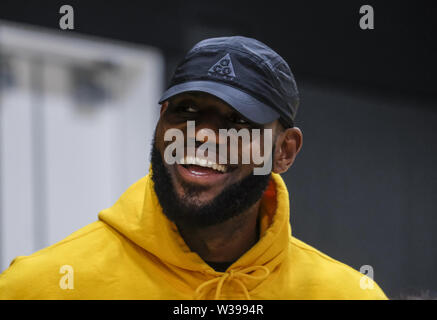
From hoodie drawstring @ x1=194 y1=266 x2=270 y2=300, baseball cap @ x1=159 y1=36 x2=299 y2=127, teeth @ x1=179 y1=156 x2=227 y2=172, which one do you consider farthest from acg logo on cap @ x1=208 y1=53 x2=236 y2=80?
hoodie drawstring @ x1=194 y1=266 x2=270 y2=300

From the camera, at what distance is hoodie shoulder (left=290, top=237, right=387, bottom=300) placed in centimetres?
117

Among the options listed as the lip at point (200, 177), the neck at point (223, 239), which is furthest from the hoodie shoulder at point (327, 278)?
the lip at point (200, 177)

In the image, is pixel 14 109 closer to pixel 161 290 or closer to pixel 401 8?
pixel 161 290

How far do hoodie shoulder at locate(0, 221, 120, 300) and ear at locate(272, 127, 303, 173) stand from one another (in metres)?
0.41

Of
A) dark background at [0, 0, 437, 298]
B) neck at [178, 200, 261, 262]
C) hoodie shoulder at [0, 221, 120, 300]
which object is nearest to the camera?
hoodie shoulder at [0, 221, 120, 300]

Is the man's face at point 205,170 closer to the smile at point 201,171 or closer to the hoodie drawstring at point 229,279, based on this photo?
Result: the smile at point 201,171

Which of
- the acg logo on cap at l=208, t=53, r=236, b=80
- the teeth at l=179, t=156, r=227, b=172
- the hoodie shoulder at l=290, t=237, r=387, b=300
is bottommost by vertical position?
the hoodie shoulder at l=290, t=237, r=387, b=300

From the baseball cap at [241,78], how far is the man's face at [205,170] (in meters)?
0.02

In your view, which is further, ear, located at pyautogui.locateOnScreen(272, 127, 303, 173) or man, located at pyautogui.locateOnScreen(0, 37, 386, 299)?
ear, located at pyautogui.locateOnScreen(272, 127, 303, 173)

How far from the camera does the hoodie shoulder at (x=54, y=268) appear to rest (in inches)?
40.8

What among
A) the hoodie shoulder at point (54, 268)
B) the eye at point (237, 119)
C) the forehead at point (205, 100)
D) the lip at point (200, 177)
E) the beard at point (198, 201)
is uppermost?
the forehead at point (205, 100)

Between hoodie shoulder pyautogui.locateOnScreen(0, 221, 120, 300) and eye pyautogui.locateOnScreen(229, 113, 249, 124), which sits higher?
eye pyautogui.locateOnScreen(229, 113, 249, 124)

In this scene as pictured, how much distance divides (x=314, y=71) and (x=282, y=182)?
420mm

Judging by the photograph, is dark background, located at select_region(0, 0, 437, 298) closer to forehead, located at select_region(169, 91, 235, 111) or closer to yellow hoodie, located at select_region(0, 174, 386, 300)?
yellow hoodie, located at select_region(0, 174, 386, 300)
